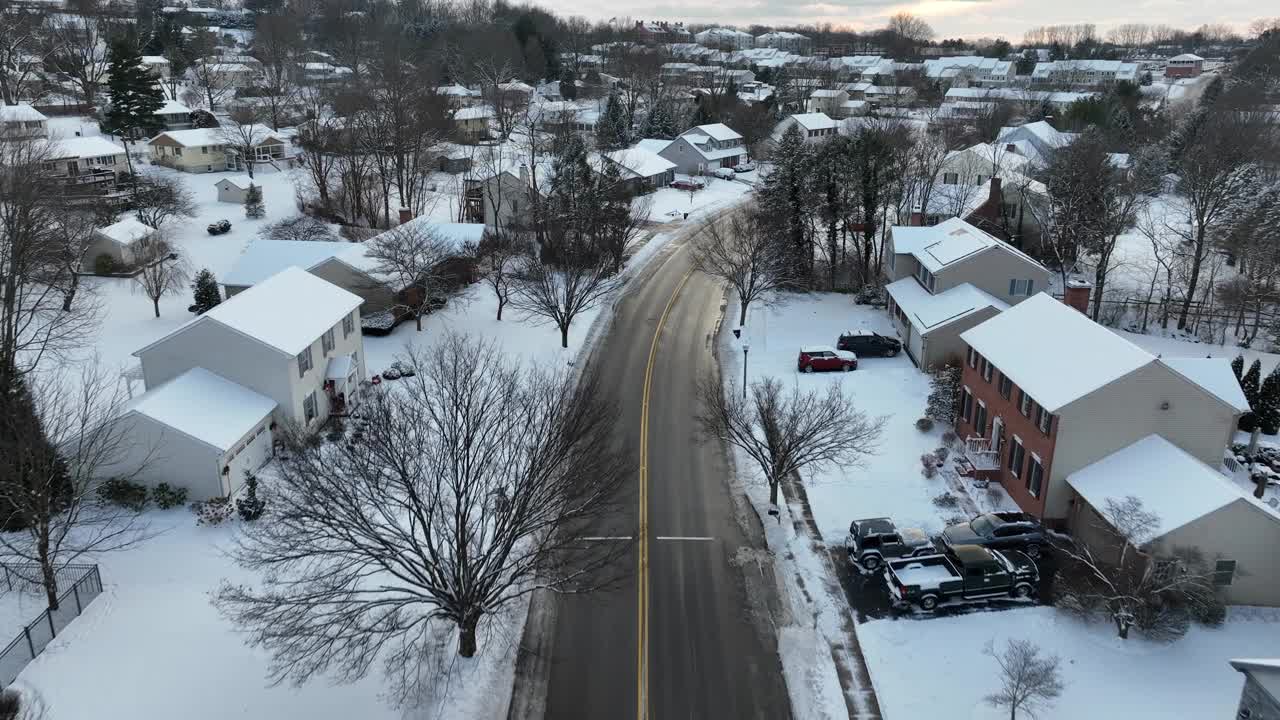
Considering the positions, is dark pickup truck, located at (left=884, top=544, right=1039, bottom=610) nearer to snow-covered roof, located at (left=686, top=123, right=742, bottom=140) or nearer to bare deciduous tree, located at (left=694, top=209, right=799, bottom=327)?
bare deciduous tree, located at (left=694, top=209, right=799, bottom=327)

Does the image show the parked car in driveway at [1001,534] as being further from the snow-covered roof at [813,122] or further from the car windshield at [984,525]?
the snow-covered roof at [813,122]

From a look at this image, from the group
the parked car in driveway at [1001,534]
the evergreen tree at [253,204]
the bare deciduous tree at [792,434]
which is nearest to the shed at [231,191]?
the evergreen tree at [253,204]

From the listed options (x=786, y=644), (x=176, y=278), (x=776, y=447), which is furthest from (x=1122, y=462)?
(x=176, y=278)

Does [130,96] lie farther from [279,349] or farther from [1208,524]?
[1208,524]

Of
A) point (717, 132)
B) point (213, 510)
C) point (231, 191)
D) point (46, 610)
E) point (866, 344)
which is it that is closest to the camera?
point (46, 610)

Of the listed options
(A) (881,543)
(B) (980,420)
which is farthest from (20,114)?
(A) (881,543)

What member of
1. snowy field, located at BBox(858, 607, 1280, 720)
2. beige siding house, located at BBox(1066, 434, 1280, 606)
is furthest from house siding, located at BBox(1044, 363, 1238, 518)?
snowy field, located at BBox(858, 607, 1280, 720)
